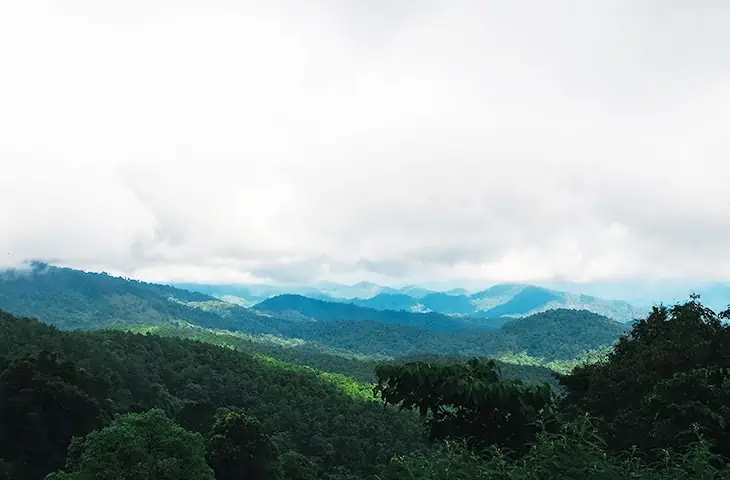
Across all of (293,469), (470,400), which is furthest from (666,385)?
(293,469)

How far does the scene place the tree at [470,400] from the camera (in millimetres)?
14680

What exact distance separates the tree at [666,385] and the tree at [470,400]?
405 centimetres

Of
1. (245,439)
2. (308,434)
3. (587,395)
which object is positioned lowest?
(308,434)

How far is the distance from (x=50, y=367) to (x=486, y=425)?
49594 millimetres

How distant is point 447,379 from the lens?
14.9 meters

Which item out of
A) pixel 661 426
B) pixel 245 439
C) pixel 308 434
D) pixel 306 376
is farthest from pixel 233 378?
pixel 661 426

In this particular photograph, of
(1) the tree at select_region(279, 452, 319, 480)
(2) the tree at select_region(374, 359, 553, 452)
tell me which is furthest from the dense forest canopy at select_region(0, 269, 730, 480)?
(1) the tree at select_region(279, 452, 319, 480)

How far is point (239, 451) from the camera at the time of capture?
5266cm

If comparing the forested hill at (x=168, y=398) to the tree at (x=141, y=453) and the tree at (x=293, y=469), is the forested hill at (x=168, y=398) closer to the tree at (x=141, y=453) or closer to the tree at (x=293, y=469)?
the tree at (x=293, y=469)

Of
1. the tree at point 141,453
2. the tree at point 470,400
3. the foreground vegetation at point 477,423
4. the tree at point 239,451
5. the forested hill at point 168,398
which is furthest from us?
the tree at point 239,451

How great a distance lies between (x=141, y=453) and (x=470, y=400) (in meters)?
21.0

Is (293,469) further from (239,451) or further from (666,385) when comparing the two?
(666,385)

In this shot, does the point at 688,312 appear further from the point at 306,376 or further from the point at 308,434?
the point at 306,376

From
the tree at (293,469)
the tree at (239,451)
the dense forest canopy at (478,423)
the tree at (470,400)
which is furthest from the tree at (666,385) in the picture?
the tree at (293,469)
